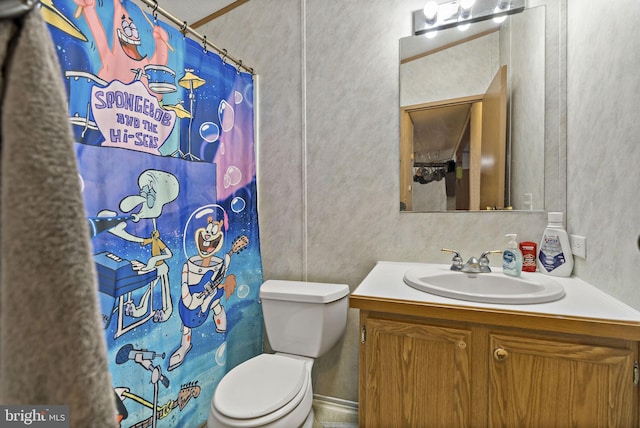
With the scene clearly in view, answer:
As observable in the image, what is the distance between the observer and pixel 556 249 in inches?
51.3

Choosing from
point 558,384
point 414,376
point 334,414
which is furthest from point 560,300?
point 334,414

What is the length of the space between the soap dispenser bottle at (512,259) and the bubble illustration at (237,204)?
1.32 m

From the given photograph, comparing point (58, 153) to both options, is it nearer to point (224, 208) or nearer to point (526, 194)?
point (224, 208)

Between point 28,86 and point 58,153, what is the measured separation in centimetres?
7

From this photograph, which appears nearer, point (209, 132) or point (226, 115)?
point (209, 132)

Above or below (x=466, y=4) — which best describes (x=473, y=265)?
below

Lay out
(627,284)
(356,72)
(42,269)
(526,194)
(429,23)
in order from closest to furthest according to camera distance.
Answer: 1. (42,269)
2. (627,284)
3. (526,194)
4. (429,23)
5. (356,72)

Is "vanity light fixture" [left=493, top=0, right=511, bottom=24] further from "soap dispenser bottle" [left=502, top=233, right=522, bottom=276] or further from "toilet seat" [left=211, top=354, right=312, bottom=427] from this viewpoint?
"toilet seat" [left=211, top=354, right=312, bottom=427]

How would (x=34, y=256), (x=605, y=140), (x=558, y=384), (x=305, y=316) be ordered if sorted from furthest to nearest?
(x=305, y=316) < (x=605, y=140) < (x=558, y=384) < (x=34, y=256)

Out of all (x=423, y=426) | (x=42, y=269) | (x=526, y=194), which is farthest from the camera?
(x=526, y=194)

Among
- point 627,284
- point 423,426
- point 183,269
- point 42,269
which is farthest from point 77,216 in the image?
point 627,284

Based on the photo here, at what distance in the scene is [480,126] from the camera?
58.9 inches

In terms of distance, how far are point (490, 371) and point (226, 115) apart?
156 centimetres

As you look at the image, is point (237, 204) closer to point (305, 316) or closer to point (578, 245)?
point (305, 316)
